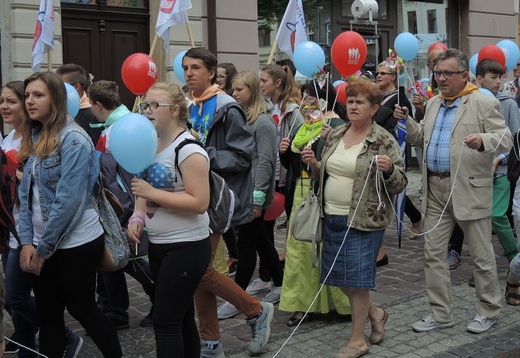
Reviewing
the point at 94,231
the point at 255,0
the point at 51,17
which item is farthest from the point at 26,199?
the point at 255,0

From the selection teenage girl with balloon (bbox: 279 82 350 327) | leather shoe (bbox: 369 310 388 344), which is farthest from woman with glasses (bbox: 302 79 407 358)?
teenage girl with balloon (bbox: 279 82 350 327)

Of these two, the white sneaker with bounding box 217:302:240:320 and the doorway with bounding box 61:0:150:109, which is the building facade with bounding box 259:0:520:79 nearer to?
the doorway with bounding box 61:0:150:109

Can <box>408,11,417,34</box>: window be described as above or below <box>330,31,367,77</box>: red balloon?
above

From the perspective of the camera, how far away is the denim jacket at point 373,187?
4.78m

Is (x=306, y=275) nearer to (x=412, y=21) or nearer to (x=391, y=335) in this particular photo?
(x=391, y=335)

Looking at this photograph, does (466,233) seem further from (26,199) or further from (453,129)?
(26,199)

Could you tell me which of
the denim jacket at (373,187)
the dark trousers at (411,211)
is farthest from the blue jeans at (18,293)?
the dark trousers at (411,211)

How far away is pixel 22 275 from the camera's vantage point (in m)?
4.57

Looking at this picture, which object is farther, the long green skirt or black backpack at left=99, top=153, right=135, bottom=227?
the long green skirt

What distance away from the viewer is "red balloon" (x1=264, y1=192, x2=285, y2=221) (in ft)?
20.2

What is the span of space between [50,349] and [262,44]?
30.1 ft

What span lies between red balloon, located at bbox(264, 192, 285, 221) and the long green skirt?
21.4 inches

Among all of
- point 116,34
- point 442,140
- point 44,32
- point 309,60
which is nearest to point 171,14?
point 44,32

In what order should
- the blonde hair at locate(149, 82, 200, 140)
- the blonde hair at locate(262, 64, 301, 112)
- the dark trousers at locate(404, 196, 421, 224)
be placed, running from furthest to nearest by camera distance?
the dark trousers at locate(404, 196, 421, 224) < the blonde hair at locate(262, 64, 301, 112) < the blonde hair at locate(149, 82, 200, 140)
